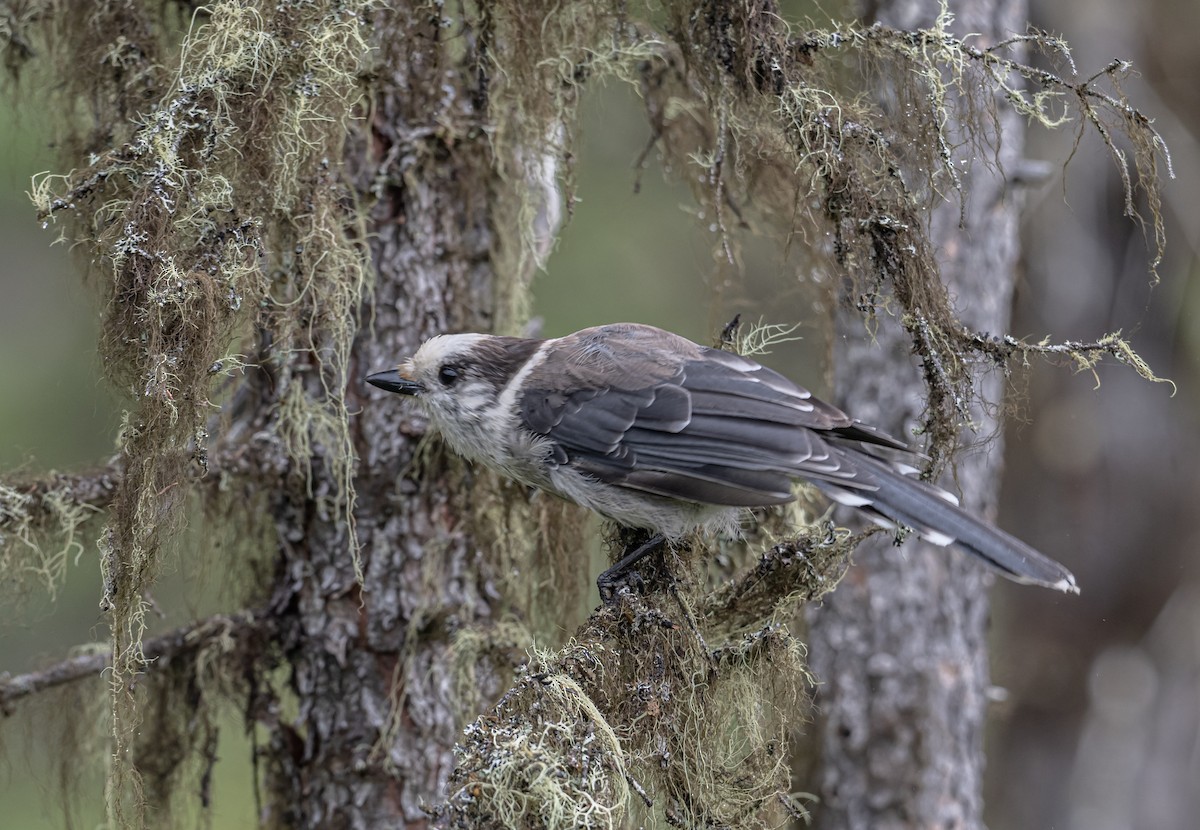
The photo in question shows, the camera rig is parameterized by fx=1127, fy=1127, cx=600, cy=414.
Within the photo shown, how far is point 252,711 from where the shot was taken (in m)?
3.82

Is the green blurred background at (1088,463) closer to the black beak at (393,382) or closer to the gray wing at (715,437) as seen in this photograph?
the gray wing at (715,437)

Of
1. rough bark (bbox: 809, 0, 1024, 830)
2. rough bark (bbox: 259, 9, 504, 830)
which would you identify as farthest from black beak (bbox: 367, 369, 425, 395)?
rough bark (bbox: 809, 0, 1024, 830)

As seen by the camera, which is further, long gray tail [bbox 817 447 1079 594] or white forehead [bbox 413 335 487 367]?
white forehead [bbox 413 335 487 367]

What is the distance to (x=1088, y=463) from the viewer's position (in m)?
7.14

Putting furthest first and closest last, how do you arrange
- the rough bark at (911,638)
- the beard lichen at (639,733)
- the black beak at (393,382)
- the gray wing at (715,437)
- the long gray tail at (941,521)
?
1. the rough bark at (911,638)
2. the black beak at (393,382)
3. the gray wing at (715,437)
4. the long gray tail at (941,521)
5. the beard lichen at (639,733)

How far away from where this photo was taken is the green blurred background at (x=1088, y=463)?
6.80 meters

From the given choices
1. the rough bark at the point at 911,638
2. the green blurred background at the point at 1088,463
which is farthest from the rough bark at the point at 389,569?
the green blurred background at the point at 1088,463

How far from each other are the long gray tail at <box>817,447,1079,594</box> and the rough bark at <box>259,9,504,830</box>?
138 cm

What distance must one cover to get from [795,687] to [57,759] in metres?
2.35

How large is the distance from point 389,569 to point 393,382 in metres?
0.67

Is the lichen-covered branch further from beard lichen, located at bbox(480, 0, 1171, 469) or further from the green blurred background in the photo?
the green blurred background

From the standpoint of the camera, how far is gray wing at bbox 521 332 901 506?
129 inches

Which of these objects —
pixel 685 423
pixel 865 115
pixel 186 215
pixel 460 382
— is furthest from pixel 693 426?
pixel 186 215

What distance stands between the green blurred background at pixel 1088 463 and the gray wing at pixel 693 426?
326 cm
